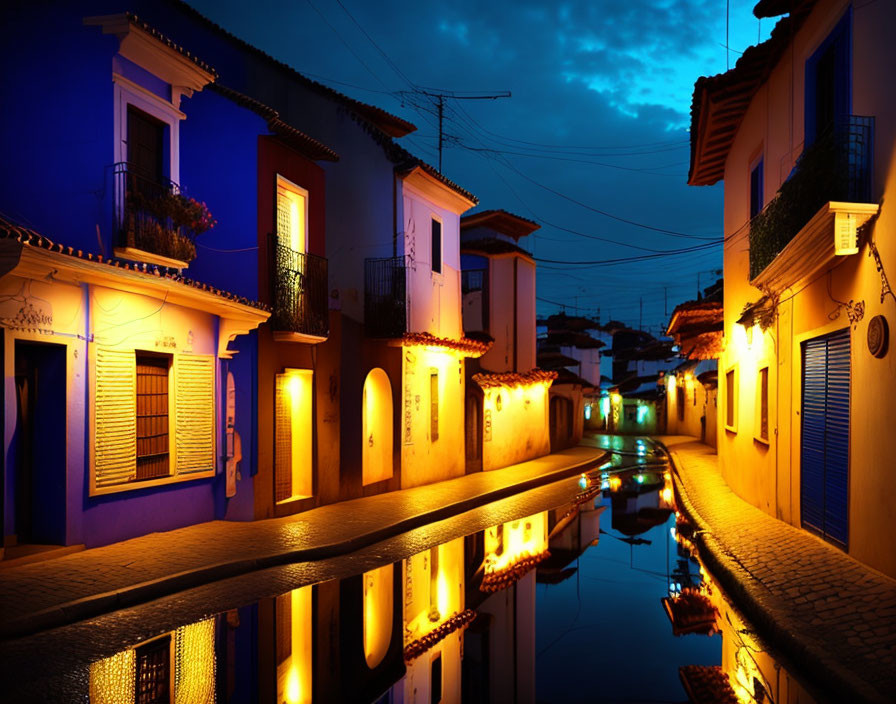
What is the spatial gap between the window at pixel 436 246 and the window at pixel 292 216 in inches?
257

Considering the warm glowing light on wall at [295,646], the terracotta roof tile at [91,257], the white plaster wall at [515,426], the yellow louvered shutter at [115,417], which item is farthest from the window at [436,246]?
the warm glowing light on wall at [295,646]

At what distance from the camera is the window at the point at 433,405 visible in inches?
839

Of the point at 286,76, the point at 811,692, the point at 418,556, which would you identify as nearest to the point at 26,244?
the point at 418,556

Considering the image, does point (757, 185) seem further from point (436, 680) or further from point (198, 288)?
point (436, 680)

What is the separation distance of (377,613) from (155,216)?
24.0 feet

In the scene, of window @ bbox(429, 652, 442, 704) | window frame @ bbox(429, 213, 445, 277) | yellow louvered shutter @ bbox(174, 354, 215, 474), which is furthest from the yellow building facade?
yellow louvered shutter @ bbox(174, 354, 215, 474)

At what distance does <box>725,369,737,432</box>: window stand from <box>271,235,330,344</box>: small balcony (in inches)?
394

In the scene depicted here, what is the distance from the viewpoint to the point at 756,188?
16.2 m

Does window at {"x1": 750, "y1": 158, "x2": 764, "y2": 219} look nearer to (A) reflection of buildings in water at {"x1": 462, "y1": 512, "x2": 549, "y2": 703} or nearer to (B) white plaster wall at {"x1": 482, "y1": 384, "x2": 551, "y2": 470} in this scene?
(A) reflection of buildings in water at {"x1": 462, "y1": 512, "x2": 549, "y2": 703}

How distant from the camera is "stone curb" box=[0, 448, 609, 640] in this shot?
7398 millimetres

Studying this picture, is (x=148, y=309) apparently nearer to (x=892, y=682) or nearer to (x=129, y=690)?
(x=129, y=690)

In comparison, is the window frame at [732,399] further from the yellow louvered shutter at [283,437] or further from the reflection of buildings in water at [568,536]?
the yellow louvered shutter at [283,437]

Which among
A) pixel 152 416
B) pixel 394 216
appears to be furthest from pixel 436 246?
pixel 152 416

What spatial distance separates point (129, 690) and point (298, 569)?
4.69 metres
